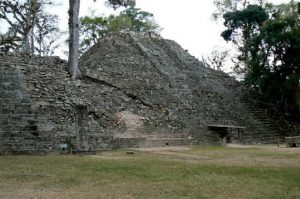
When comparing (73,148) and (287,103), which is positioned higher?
(287,103)

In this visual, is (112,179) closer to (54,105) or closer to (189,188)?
(189,188)

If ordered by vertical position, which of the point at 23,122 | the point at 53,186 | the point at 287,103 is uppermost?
the point at 287,103

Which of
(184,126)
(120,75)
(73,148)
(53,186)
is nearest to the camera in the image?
(53,186)

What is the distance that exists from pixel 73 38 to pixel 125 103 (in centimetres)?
340

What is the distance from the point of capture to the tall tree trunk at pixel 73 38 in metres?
18.0

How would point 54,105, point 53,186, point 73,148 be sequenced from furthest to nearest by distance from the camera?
point 54,105
point 73,148
point 53,186

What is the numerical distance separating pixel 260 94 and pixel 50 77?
1182 centimetres

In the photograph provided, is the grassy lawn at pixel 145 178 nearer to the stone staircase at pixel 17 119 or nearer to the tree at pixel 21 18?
the stone staircase at pixel 17 119

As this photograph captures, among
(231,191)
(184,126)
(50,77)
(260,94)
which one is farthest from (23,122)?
(260,94)

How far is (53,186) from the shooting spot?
7305 millimetres

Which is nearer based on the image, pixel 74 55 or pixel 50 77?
pixel 50 77

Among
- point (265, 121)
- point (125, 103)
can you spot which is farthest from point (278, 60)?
point (125, 103)

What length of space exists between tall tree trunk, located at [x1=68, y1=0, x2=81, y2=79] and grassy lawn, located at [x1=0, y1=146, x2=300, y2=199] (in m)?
7.53

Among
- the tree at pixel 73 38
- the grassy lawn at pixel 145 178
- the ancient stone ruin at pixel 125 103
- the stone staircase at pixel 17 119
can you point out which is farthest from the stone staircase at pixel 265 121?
the stone staircase at pixel 17 119
